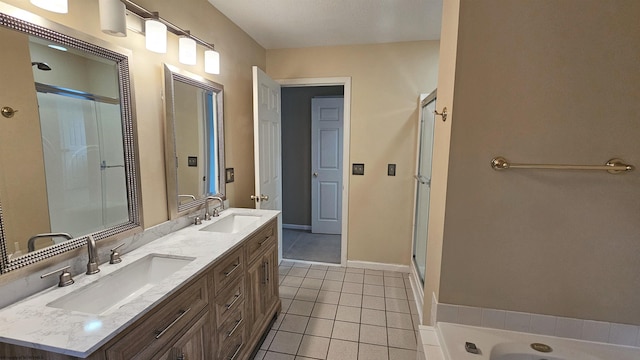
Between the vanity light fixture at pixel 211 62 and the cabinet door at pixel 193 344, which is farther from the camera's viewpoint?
the vanity light fixture at pixel 211 62

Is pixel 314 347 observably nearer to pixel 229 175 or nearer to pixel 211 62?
pixel 229 175

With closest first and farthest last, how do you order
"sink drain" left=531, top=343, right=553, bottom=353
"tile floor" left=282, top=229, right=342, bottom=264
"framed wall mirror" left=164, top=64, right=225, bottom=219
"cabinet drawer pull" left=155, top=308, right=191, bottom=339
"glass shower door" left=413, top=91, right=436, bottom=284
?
"cabinet drawer pull" left=155, top=308, right=191, bottom=339
"sink drain" left=531, top=343, right=553, bottom=353
"framed wall mirror" left=164, top=64, right=225, bottom=219
"glass shower door" left=413, top=91, right=436, bottom=284
"tile floor" left=282, top=229, right=342, bottom=264

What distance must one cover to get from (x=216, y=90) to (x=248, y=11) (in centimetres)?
69

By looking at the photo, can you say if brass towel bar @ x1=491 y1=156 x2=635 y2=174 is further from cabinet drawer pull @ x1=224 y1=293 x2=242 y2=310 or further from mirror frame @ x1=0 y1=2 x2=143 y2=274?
mirror frame @ x1=0 y1=2 x2=143 y2=274

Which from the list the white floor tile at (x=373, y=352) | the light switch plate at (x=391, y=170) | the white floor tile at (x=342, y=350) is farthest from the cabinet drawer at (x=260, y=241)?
the light switch plate at (x=391, y=170)

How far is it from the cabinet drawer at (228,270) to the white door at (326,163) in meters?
2.73

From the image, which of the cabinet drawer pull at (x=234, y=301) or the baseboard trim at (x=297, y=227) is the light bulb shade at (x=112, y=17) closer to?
the cabinet drawer pull at (x=234, y=301)

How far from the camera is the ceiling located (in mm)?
2133

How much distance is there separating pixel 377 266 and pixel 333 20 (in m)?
2.50

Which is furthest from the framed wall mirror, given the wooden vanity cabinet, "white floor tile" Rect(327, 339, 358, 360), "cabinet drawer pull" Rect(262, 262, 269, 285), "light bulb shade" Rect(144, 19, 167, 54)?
"white floor tile" Rect(327, 339, 358, 360)

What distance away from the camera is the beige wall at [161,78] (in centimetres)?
138

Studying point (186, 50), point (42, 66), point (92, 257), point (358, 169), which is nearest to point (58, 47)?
point (42, 66)

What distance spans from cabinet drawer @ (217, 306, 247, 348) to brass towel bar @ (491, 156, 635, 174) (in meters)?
1.51

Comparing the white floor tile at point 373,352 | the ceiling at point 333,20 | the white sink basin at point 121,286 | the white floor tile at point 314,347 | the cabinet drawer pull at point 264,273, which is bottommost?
the white floor tile at point 373,352
